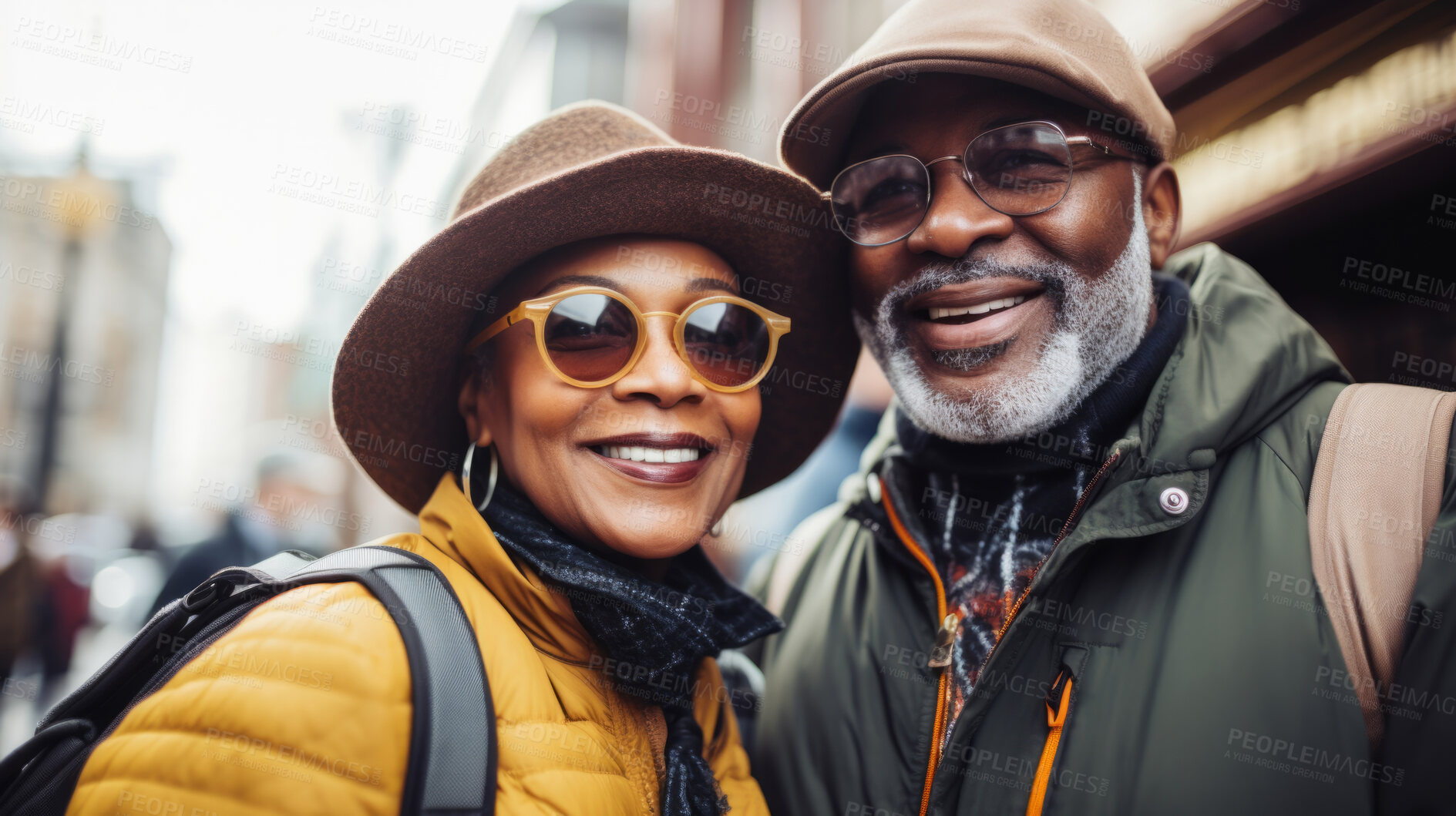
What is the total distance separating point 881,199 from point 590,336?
34.0 inches

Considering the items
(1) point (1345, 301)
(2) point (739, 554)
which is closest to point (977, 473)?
(1) point (1345, 301)

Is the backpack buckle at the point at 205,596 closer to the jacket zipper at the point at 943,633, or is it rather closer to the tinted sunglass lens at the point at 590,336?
the tinted sunglass lens at the point at 590,336

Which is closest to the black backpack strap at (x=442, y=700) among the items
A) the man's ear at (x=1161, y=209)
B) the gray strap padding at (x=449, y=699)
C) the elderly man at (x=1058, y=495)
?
the gray strap padding at (x=449, y=699)

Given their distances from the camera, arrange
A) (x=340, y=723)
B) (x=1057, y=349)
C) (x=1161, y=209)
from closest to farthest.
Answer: (x=340, y=723), (x=1057, y=349), (x=1161, y=209)

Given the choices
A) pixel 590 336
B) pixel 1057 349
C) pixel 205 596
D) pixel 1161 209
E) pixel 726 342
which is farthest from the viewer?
pixel 1161 209

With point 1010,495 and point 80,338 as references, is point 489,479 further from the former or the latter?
point 80,338

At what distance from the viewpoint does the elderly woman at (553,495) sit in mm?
1160

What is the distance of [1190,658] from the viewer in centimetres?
150

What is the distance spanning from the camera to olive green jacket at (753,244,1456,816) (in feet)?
4.40

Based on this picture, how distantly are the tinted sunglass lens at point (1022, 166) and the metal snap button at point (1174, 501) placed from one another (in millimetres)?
722

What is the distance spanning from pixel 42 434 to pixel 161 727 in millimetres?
12195

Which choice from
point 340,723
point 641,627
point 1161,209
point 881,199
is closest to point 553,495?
point 641,627

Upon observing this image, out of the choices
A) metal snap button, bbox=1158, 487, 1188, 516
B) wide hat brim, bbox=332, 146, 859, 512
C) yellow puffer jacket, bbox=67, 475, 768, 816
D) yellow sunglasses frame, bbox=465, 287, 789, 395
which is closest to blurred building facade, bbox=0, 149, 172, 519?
wide hat brim, bbox=332, 146, 859, 512

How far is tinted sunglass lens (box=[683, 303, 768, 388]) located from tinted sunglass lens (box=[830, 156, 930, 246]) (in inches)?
16.7
